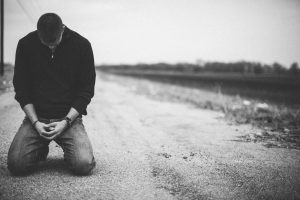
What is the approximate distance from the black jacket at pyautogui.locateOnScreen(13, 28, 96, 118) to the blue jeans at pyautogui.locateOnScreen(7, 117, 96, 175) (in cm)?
20

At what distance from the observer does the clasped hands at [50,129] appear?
253 centimetres

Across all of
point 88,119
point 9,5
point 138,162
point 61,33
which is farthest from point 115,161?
point 9,5

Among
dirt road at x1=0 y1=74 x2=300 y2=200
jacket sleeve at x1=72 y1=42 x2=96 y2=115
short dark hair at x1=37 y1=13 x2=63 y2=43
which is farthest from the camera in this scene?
jacket sleeve at x1=72 y1=42 x2=96 y2=115

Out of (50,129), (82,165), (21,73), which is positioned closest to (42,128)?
(50,129)

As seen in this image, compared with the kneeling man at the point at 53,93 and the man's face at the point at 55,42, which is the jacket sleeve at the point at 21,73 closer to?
the kneeling man at the point at 53,93

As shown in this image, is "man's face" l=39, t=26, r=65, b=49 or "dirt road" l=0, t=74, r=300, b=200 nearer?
"dirt road" l=0, t=74, r=300, b=200

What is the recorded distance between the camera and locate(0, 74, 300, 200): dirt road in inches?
93.1

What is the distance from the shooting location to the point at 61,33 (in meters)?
2.62

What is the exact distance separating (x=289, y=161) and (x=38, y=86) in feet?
10.4

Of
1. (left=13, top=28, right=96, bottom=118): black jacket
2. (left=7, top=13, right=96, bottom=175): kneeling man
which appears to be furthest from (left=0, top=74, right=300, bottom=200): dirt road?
(left=13, top=28, right=96, bottom=118): black jacket

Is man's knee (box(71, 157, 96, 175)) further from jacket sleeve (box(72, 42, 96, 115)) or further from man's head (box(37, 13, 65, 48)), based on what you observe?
man's head (box(37, 13, 65, 48))

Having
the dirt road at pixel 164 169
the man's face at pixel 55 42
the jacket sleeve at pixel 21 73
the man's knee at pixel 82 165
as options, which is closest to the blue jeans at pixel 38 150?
the man's knee at pixel 82 165

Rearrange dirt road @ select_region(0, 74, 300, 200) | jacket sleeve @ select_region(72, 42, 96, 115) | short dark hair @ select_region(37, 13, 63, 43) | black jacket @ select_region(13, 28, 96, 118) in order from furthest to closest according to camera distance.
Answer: jacket sleeve @ select_region(72, 42, 96, 115)
black jacket @ select_region(13, 28, 96, 118)
short dark hair @ select_region(37, 13, 63, 43)
dirt road @ select_region(0, 74, 300, 200)

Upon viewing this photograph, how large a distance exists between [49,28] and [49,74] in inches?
18.9
